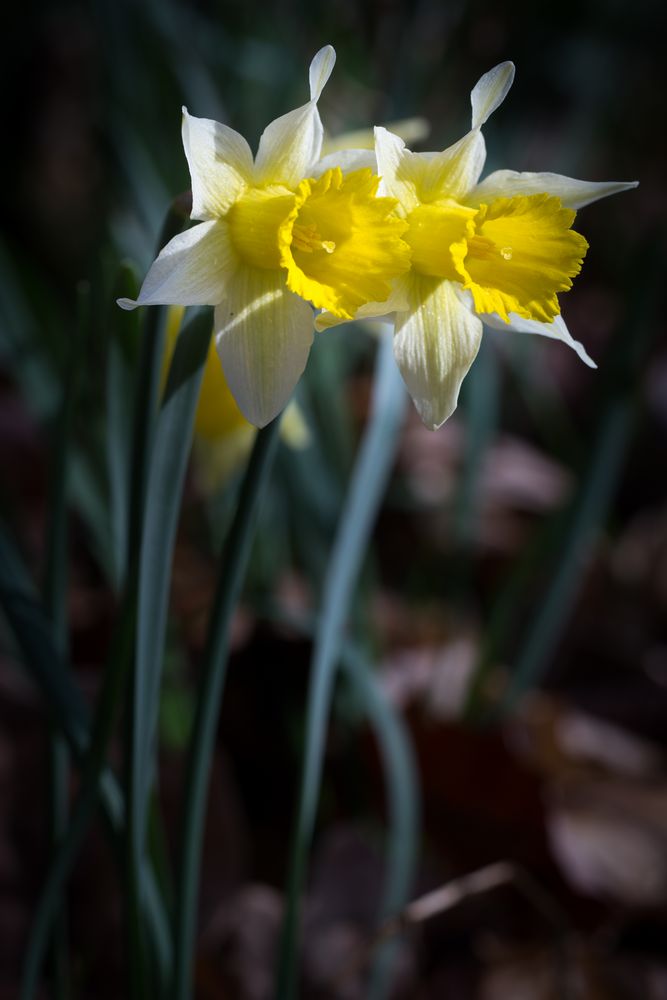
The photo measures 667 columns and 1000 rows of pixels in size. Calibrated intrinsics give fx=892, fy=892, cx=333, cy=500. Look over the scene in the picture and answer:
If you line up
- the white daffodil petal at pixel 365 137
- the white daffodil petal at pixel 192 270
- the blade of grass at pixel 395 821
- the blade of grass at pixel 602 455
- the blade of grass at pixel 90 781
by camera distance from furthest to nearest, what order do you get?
the blade of grass at pixel 602 455, the blade of grass at pixel 395 821, the white daffodil petal at pixel 365 137, the blade of grass at pixel 90 781, the white daffodil petal at pixel 192 270

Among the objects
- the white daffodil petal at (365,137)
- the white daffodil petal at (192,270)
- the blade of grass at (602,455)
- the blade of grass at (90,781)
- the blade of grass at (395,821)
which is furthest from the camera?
the blade of grass at (602,455)

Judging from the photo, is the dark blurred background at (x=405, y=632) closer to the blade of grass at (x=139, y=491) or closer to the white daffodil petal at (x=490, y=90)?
the blade of grass at (x=139, y=491)

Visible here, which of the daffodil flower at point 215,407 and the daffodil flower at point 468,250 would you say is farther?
the daffodil flower at point 215,407

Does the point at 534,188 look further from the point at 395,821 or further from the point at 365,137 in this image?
the point at 395,821

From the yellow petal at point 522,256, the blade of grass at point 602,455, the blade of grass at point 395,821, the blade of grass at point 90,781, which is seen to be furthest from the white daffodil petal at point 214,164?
the blade of grass at point 602,455

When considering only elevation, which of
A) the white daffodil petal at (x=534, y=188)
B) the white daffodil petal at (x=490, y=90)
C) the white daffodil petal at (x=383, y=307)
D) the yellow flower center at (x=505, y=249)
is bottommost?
the white daffodil petal at (x=383, y=307)

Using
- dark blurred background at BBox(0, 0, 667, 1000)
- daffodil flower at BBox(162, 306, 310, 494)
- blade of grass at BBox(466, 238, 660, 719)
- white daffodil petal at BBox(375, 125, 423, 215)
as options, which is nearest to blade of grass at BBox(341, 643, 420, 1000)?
dark blurred background at BBox(0, 0, 667, 1000)

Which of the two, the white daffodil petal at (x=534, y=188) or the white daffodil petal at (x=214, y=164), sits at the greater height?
the white daffodil petal at (x=214, y=164)
